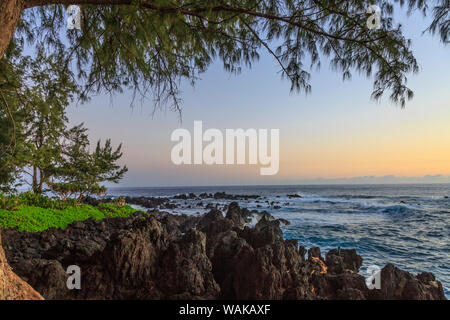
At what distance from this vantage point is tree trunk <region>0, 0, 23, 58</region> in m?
1.80

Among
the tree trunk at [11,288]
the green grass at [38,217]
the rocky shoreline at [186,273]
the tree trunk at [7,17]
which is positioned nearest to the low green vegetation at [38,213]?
the green grass at [38,217]

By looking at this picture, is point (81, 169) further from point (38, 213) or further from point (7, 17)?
point (7, 17)

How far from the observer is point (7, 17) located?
6.03 feet

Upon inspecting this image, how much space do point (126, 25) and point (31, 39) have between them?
1.91m

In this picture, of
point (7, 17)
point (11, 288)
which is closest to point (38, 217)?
point (11, 288)

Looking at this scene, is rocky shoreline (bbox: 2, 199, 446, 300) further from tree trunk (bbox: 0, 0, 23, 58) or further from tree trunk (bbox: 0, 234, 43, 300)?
tree trunk (bbox: 0, 0, 23, 58)

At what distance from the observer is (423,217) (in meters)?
15.6

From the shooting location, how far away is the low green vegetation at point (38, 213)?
6016mm

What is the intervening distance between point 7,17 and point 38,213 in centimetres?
Answer: 742

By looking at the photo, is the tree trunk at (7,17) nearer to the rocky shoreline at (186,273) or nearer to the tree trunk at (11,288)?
the tree trunk at (11,288)

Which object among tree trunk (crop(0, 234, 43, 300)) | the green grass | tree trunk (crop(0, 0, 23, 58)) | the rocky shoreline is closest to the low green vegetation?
the green grass

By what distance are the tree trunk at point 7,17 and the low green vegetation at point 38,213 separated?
5.77 metres
